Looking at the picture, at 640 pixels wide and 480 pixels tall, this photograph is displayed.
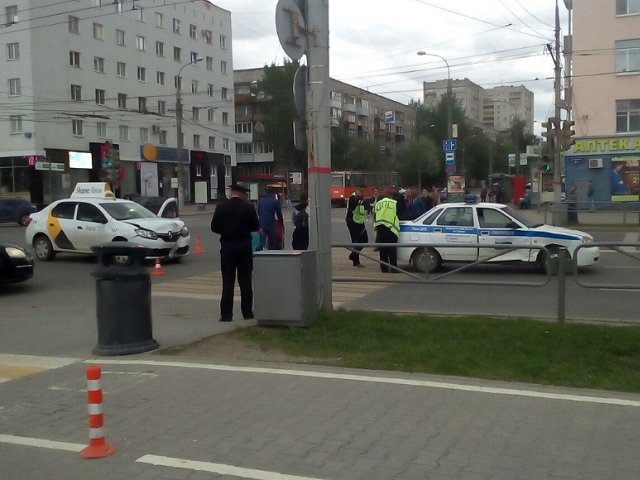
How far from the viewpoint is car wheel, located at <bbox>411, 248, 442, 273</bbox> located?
1037 centimetres

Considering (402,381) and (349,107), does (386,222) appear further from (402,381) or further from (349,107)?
(349,107)

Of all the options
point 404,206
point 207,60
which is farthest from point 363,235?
point 207,60

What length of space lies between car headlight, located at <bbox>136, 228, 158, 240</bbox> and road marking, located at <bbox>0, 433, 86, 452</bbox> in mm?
11852

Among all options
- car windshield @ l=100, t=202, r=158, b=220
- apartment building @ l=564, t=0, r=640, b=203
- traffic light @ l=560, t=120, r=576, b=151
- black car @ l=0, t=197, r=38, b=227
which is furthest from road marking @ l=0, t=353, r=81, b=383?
apartment building @ l=564, t=0, r=640, b=203

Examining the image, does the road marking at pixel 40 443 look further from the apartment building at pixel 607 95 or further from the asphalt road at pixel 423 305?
the apartment building at pixel 607 95

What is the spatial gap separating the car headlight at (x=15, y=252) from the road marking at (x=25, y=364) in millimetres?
5507

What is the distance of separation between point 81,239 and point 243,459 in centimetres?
1426

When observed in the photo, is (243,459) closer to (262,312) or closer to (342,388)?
(342,388)

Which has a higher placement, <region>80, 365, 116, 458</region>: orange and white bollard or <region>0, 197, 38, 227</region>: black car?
<region>0, 197, 38, 227</region>: black car

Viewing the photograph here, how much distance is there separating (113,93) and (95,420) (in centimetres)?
5561

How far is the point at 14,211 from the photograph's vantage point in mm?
38531

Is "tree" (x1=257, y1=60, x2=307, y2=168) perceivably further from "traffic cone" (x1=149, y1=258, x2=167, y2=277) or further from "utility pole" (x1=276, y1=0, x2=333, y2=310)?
"utility pole" (x1=276, y1=0, x2=333, y2=310)

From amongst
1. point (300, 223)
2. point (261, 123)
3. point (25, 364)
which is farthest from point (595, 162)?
point (261, 123)

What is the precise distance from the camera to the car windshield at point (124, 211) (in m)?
18.2
